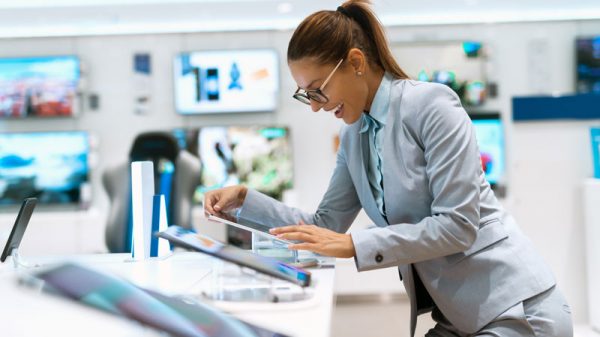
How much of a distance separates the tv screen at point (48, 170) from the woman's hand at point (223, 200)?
142 inches

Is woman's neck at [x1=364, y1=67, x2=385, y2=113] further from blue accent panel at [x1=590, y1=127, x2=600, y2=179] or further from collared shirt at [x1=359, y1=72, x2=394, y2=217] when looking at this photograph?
blue accent panel at [x1=590, y1=127, x2=600, y2=179]

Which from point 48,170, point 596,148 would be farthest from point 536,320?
point 48,170

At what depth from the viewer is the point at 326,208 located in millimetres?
1816

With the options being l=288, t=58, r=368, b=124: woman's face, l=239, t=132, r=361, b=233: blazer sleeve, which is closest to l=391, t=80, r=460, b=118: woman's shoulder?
l=288, t=58, r=368, b=124: woman's face

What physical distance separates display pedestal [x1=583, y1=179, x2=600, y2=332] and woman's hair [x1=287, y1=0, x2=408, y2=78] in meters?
2.46

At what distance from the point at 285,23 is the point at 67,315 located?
440cm

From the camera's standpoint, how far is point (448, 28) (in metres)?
5.21

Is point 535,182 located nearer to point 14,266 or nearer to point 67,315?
point 14,266

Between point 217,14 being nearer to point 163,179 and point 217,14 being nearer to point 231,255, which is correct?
point 163,179

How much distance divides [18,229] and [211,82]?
10.7 ft

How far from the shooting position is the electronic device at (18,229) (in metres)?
1.99

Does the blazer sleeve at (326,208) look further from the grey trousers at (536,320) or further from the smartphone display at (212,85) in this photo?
the smartphone display at (212,85)

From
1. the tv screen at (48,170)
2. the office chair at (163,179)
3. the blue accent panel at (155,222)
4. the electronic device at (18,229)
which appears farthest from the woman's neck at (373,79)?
the tv screen at (48,170)

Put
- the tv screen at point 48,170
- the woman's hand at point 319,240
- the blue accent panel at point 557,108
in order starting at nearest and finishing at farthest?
the woman's hand at point 319,240 → the blue accent panel at point 557,108 → the tv screen at point 48,170
